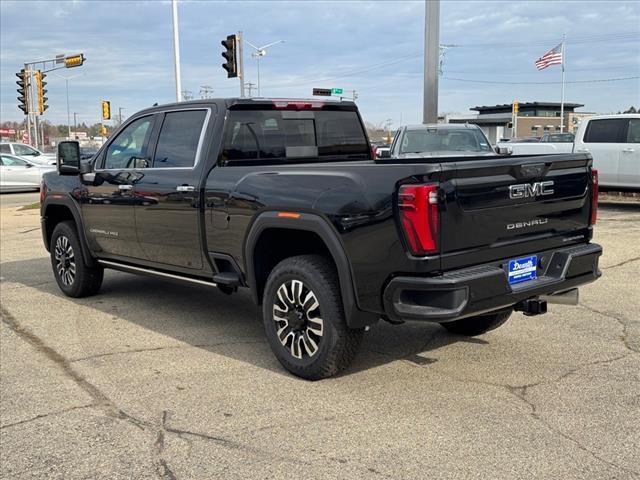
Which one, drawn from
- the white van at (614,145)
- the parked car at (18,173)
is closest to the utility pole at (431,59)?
the white van at (614,145)

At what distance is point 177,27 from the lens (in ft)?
74.1

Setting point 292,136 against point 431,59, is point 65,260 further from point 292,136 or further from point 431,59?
point 431,59

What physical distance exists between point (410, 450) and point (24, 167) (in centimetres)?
2458

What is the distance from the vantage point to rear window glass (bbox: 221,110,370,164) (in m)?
5.50

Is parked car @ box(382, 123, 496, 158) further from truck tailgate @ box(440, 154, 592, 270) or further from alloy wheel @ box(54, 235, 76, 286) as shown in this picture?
truck tailgate @ box(440, 154, 592, 270)

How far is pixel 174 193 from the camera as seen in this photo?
5598mm

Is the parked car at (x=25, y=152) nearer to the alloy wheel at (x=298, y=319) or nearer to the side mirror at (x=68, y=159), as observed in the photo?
the side mirror at (x=68, y=159)

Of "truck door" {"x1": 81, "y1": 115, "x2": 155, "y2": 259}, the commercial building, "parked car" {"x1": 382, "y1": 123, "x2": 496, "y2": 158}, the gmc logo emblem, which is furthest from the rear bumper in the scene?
the commercial building

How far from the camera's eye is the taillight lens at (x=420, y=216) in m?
3.77

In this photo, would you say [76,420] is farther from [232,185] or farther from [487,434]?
[487,434]

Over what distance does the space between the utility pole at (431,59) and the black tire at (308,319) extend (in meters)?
11.2

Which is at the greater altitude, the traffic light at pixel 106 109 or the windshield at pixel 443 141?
the traffic light at pixel 106 109

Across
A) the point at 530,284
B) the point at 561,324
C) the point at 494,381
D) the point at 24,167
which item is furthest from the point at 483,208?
the point at 24,167

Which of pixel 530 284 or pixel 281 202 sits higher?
pixel 281 202
